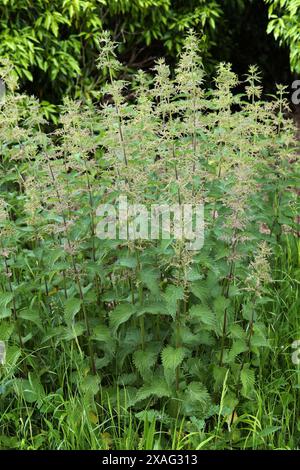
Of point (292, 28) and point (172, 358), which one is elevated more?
point (292, 28)

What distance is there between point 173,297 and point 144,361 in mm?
414

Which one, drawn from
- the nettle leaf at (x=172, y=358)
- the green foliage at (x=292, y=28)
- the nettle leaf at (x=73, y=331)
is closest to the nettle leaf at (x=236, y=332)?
the nettle leaf at (x=172, y=358)

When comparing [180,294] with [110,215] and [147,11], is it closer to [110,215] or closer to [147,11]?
[110,215]

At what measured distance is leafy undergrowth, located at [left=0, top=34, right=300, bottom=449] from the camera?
2.96 meters

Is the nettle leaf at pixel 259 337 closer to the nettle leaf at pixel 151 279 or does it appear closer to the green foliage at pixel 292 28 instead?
the nettle leaf at pixel 151 279

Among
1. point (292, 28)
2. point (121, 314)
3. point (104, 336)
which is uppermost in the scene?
point (292, 28)

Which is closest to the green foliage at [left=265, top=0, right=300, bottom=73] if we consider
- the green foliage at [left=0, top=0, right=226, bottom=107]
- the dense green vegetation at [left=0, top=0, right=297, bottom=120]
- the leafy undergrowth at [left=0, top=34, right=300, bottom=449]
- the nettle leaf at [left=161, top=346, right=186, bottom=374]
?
the dense green vegetation at [left=0, top=0, right=297, bottom=120]

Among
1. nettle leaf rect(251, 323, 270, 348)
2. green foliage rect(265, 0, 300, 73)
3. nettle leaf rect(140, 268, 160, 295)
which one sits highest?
green foliage rect(265, 0, 300, 73)

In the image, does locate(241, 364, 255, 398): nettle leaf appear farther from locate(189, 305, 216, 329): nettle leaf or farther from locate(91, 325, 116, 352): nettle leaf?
locate(91, 325, 116, 352): nettle leaf

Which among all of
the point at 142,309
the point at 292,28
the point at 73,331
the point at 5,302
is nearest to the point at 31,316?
the point at 5,302

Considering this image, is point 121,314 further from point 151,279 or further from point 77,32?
point 77,32

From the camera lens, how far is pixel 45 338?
126 inches

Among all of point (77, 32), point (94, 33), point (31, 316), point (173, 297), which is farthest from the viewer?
point (77, 32)

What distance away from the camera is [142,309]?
296 cm
